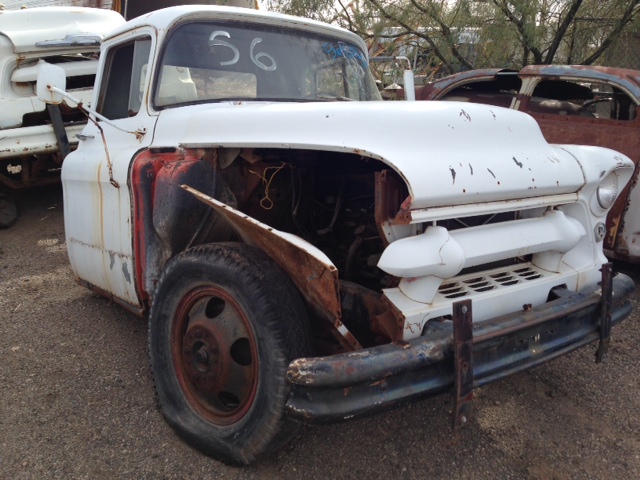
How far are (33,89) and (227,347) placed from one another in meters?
4.98

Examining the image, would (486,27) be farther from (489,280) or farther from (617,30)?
(489,280)

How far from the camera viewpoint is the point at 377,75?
27.2 feet

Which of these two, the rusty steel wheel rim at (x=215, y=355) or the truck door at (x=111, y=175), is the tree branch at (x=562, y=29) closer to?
the truck door at (x=111, y=175)

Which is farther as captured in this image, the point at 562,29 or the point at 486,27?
the point at 486,27

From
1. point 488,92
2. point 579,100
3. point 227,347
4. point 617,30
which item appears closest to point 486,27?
point 617,30

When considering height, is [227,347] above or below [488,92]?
below

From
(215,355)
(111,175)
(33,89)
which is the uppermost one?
(33,89)

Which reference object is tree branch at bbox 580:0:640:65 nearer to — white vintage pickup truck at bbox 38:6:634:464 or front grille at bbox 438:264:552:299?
white vintage pickup truck at bbox 38:6:634:464

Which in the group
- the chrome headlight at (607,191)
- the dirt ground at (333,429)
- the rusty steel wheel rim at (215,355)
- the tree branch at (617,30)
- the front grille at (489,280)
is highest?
the tree branch at (617,30)

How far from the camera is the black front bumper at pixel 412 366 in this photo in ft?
6.06

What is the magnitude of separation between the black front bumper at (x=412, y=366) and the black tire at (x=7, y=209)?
18.8 ft

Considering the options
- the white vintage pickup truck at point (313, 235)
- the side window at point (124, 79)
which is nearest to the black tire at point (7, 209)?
the side window at point (124, 79)

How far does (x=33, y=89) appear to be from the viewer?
596 cm

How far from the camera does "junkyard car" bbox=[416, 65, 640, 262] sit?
4.32 m
